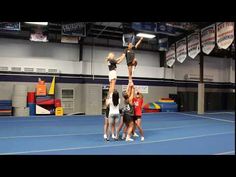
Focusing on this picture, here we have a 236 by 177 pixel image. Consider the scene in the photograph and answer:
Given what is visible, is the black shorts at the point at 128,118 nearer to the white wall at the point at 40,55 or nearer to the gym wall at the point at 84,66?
the gym wall at the point at 84,66

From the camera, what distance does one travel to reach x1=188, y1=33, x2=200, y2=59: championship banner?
47.6 ft

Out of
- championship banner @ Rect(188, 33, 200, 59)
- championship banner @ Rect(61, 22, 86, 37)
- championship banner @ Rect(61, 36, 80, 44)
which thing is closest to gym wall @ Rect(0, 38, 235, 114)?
championship banner @ Rect(61, 36, 80, 44)

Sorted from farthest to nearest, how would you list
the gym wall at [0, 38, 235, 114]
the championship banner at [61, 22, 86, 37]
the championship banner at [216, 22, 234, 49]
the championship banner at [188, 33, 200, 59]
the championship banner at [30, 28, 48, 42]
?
1. the gym wall at [0, 38, 235, 114]
2. the championship banner at [188, 33, 200, 59]
3. the championship banner at [30, 28, 48, 42]
4. the championship banner at [61, 22, 86, 37]
5. the championship banner at [216, 22, 234, 49]

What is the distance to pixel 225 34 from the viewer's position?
Answer: 11836 mm

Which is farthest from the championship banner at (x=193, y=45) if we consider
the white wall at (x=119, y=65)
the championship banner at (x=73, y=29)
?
the championship banner at (x=73, y=29)

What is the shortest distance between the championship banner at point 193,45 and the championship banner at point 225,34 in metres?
1.96

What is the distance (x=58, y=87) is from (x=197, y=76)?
11.6 metres

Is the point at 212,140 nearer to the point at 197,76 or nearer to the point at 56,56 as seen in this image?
the point at 56,56

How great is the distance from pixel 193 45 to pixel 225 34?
3113 millimetres

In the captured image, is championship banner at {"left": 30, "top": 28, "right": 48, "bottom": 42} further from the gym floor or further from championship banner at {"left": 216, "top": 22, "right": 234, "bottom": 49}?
championship banner at {"left": 216, "top": 22, "right": 234, "bottom": 49}

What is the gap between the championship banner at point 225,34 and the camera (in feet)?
37.2

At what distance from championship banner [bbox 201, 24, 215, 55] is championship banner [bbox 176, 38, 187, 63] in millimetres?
1780

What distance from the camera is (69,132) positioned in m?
9.28

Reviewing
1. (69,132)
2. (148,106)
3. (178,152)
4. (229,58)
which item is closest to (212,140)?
(178,152)
